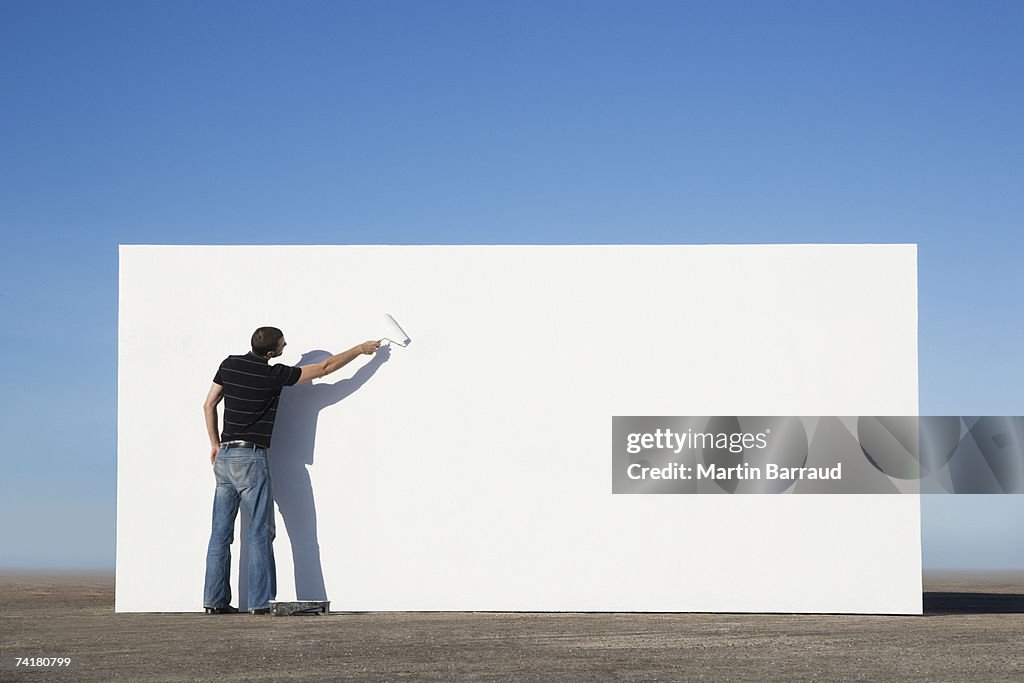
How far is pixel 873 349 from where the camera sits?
31.0ft

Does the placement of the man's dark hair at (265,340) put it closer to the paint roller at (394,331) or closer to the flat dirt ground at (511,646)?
the paint roller at (394,331)

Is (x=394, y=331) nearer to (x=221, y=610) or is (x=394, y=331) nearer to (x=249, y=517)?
(x=249, y=517)

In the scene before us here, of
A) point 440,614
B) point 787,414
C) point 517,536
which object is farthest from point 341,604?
point 787,414

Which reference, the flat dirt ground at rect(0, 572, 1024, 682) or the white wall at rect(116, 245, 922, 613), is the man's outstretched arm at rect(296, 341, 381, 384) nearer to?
the white wall at rect(116, 245, 922, 613)

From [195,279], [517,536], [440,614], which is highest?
[195,279]

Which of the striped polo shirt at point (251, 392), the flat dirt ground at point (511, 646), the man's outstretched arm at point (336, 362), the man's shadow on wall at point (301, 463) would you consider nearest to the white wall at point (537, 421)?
the man's shadow on wall at point (301, 463)

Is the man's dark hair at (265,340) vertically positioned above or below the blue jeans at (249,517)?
above

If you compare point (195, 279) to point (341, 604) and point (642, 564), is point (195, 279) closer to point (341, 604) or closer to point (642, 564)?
point (341, 604)

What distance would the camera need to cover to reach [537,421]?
9500 millimetres

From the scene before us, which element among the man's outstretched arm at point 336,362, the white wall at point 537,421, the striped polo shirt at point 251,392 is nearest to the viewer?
the striped polo shirt at point 251,392

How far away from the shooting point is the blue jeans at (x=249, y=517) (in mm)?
9156

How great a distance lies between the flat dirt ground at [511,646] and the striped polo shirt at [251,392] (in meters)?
1.34

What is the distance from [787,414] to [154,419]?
4826mm

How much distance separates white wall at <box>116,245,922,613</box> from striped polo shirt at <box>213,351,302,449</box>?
40cm
